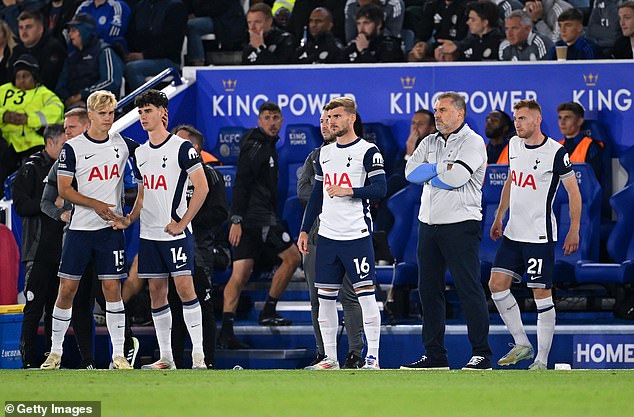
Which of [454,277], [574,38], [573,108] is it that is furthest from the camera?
[574,38]

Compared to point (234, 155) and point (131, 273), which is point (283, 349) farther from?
point (234, 155)

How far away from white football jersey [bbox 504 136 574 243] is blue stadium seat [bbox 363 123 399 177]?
2657mm

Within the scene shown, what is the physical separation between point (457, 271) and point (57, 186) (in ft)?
10.2

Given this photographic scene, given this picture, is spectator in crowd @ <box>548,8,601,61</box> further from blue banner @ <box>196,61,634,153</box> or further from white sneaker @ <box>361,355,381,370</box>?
white sneaker @ <box>361,355,381,370</box>

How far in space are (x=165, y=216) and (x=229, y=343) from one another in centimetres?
174

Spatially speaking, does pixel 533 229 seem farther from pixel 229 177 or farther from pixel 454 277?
pixel 229 177

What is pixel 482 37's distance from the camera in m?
13.2

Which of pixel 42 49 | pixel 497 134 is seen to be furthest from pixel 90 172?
pixel 42 49

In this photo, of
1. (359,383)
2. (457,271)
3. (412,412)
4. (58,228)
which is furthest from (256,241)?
(412,412)

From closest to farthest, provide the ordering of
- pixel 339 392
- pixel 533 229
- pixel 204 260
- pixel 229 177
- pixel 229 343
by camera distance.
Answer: pixel 339 392 → pixel 533 229 → pixel 204 260 → pixel 229 343 → pixel 229 177

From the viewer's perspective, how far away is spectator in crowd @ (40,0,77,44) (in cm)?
1568

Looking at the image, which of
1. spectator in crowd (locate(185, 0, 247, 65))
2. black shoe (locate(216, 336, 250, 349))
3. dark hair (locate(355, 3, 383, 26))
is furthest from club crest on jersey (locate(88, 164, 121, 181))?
spectator in crowd (locate(185, 0, 247, 65))

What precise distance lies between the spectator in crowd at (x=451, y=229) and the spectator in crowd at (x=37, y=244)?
3020 millimetres

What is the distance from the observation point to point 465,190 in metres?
9.36
